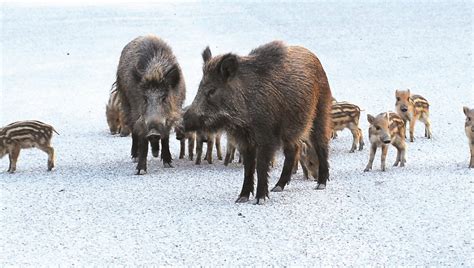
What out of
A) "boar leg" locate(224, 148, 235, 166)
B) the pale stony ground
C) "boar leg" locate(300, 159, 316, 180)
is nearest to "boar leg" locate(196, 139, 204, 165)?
the pale stony ground

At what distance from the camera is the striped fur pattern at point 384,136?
33.4 feet

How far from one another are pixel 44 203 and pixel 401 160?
13.5ft

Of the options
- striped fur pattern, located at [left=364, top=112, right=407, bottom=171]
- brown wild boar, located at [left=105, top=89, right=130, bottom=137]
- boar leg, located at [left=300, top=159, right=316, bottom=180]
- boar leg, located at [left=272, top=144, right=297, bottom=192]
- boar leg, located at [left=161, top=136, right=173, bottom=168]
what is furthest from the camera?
brown wild boar, located at [left=105, top=89, right=130, bottom=137]

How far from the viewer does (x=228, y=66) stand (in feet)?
27.8

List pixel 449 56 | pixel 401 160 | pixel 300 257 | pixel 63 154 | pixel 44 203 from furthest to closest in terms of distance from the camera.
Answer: pixel 449 56
pixel 63 154
pixel 401 160
pixel 44 203
pixel 300 257

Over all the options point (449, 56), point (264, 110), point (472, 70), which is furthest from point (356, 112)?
point (449, 56)

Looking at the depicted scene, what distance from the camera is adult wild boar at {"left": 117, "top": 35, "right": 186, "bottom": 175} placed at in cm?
1007

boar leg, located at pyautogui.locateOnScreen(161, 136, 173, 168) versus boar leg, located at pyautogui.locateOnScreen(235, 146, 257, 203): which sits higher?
boar leg, located at pyautogui.locateOnScreen(235, 146, 257, 203)

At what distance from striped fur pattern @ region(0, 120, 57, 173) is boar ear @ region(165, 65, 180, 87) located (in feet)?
5.11

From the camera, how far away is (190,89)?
16.1 meters

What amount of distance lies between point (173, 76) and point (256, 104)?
81.3 inches

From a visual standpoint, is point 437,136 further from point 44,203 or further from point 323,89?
point 44,203

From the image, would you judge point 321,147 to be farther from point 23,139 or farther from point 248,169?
point 23,139

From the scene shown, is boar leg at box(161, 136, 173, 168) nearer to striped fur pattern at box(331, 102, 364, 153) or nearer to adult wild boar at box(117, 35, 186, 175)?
adult wild boar at box(117, 35, 186, 175)
